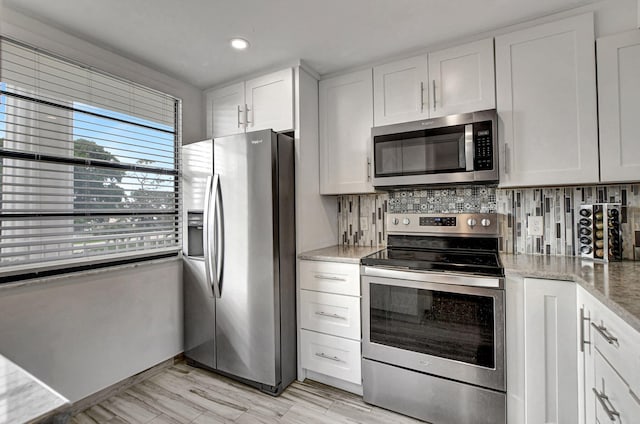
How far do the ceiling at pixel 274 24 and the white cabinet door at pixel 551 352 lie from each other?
5.05 ft

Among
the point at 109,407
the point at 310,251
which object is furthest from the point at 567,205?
the point at 109,407

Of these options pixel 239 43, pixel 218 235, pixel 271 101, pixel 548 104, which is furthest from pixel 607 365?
pixel 239 43

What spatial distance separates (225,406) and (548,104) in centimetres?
270

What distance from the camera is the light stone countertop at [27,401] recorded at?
0.56m

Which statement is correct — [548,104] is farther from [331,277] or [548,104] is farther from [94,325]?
[94,325]

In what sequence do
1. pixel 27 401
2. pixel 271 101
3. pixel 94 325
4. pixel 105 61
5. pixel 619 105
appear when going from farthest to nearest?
pixel 271 101, pixel 105 61, pixel 94 325, pixel 619 105, pixel 27 401

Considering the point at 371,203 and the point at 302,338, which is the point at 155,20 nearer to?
the point at 371,203

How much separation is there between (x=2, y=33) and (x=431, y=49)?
252 cm

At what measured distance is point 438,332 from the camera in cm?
176

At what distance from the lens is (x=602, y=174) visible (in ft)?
5.49

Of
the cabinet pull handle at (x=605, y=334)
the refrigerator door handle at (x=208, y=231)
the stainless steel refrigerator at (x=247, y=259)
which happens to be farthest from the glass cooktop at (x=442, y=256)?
the refrigerator door handle at (x=208, y=231)

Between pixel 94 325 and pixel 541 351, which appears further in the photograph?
pixel 94 325

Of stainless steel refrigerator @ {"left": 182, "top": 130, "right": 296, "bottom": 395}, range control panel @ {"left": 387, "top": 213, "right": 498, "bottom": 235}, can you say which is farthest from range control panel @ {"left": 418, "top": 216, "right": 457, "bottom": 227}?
stainless steel refrigerator @ {"left": 182, "top": 130, "right": 296, "bottom": 395}

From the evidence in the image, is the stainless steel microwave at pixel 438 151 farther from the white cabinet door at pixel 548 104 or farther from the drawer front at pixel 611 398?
the drawer front at pixel 611 398
